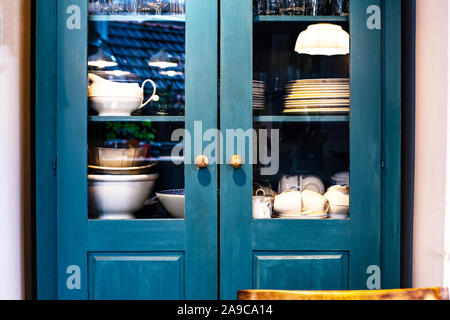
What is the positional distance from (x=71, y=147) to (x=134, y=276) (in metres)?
0.52

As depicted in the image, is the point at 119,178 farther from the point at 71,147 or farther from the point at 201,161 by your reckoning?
the point at 201,161

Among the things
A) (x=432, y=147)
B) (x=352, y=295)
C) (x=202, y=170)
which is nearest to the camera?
(x=352, y=295)

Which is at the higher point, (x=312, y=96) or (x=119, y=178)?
(x=312, y=96)

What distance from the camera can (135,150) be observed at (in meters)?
1.73

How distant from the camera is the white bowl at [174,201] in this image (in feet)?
5.55

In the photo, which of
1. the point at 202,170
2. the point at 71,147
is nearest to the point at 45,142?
the point at 71,147

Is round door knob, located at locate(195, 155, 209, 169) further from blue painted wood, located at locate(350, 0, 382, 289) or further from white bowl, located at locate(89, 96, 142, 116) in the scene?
blue painted wood, located at locate(350, 0, 382, 289)

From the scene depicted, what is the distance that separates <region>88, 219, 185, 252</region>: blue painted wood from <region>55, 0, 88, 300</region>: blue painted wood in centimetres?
5

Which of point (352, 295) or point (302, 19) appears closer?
point (352, 295)

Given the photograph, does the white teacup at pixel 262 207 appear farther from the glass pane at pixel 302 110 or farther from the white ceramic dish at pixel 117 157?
the white ceramic dish at pixel 117 157

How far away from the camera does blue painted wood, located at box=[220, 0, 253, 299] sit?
1659 mm

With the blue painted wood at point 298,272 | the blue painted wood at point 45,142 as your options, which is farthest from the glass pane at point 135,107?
the blue painted wood at point 298,272

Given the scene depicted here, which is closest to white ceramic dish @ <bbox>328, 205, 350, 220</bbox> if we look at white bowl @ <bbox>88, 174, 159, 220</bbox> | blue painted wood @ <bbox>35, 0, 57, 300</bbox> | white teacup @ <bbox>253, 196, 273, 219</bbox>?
white teacup @ <bbox>253, 196, 273, 219</bbox>
